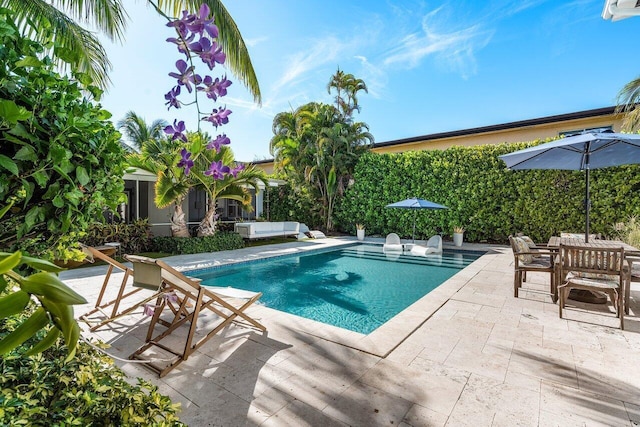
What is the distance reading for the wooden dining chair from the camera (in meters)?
4.99

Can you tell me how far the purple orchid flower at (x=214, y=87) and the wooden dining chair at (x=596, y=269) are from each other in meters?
Answer: 5.87

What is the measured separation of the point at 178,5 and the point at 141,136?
31.4 metres

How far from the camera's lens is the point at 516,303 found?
6.13 m

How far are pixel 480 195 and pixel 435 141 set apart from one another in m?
7.49

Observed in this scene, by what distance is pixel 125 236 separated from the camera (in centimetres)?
1170

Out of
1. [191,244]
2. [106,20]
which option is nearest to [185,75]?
[106,20]

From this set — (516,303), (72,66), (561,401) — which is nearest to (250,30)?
(72,66)

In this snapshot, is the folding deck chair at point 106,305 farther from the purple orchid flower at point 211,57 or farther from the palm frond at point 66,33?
the purple orchid flower at point 211,57

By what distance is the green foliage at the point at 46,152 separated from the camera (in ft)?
5.02

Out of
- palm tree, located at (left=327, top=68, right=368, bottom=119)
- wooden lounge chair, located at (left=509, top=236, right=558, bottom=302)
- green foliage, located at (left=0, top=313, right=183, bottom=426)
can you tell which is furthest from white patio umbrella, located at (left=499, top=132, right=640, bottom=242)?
palm tree, located at (left=327, top=68, right=368, bottom=119)

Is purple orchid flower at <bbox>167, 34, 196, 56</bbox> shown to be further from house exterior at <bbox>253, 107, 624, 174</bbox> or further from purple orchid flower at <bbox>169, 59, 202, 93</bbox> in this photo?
house exterior at <bbox>253, 107, 624, 174</bbox>

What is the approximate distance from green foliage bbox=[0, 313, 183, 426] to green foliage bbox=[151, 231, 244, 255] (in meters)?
10.6

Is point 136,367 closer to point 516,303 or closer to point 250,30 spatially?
point 250,30

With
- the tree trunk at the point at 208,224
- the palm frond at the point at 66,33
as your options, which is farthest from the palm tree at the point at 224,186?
the palm frond at the point at 66,33
